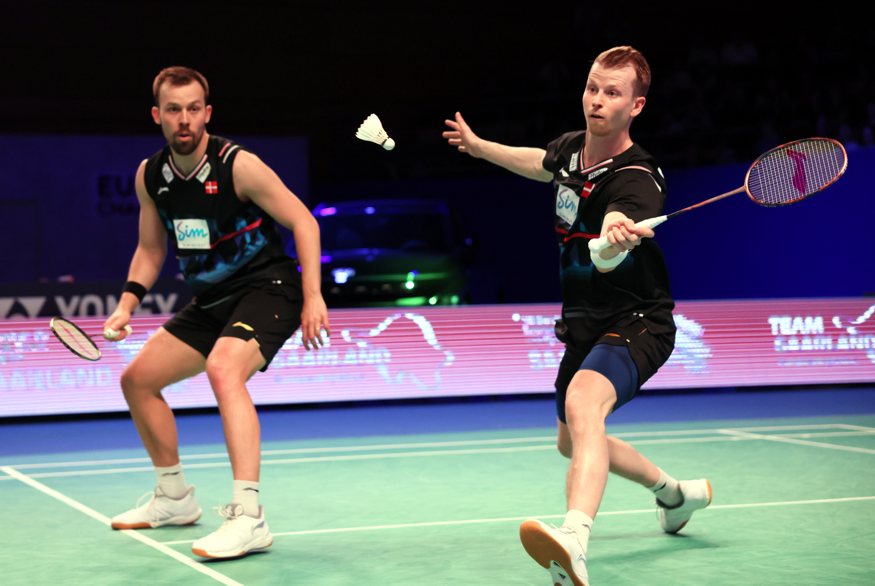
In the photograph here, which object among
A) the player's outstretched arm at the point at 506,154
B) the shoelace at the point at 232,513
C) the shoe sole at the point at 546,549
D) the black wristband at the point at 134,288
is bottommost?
the shoelace at the point at 232,513

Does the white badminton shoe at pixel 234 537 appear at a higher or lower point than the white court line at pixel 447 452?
higher

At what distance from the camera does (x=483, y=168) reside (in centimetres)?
2148

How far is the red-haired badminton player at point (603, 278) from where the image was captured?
4367 millimetres

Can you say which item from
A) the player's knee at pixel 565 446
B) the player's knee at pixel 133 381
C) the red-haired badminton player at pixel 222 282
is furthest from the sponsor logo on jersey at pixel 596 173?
the player's knee at pixel 133 381

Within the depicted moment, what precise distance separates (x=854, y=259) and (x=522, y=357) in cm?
597

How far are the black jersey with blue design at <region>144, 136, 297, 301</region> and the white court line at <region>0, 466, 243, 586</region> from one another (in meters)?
1.03

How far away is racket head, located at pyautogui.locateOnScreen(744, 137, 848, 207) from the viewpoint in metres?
4.81

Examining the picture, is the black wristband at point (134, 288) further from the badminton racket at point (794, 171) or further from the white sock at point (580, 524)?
the badminton racket at point (794, 171)

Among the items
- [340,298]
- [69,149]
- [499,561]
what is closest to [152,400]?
[499,561]

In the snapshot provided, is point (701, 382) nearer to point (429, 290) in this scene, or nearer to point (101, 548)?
point (429, 290)

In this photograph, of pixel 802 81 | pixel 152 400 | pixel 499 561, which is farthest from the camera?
pixel 802 81

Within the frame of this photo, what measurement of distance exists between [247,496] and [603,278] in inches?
63.6

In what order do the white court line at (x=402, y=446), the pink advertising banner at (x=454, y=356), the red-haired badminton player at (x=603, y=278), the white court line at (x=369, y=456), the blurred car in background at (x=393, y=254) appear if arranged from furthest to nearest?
the blurred car in background at (x=393, y=254)
the pink advertising banner at (x=454, y=356)
the white court line at (x=402, y=446)
the white court line at (x=369, y=456)
the red-haired badminton player at (x=603, y=278)

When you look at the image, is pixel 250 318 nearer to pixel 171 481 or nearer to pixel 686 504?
pixel 171 481
